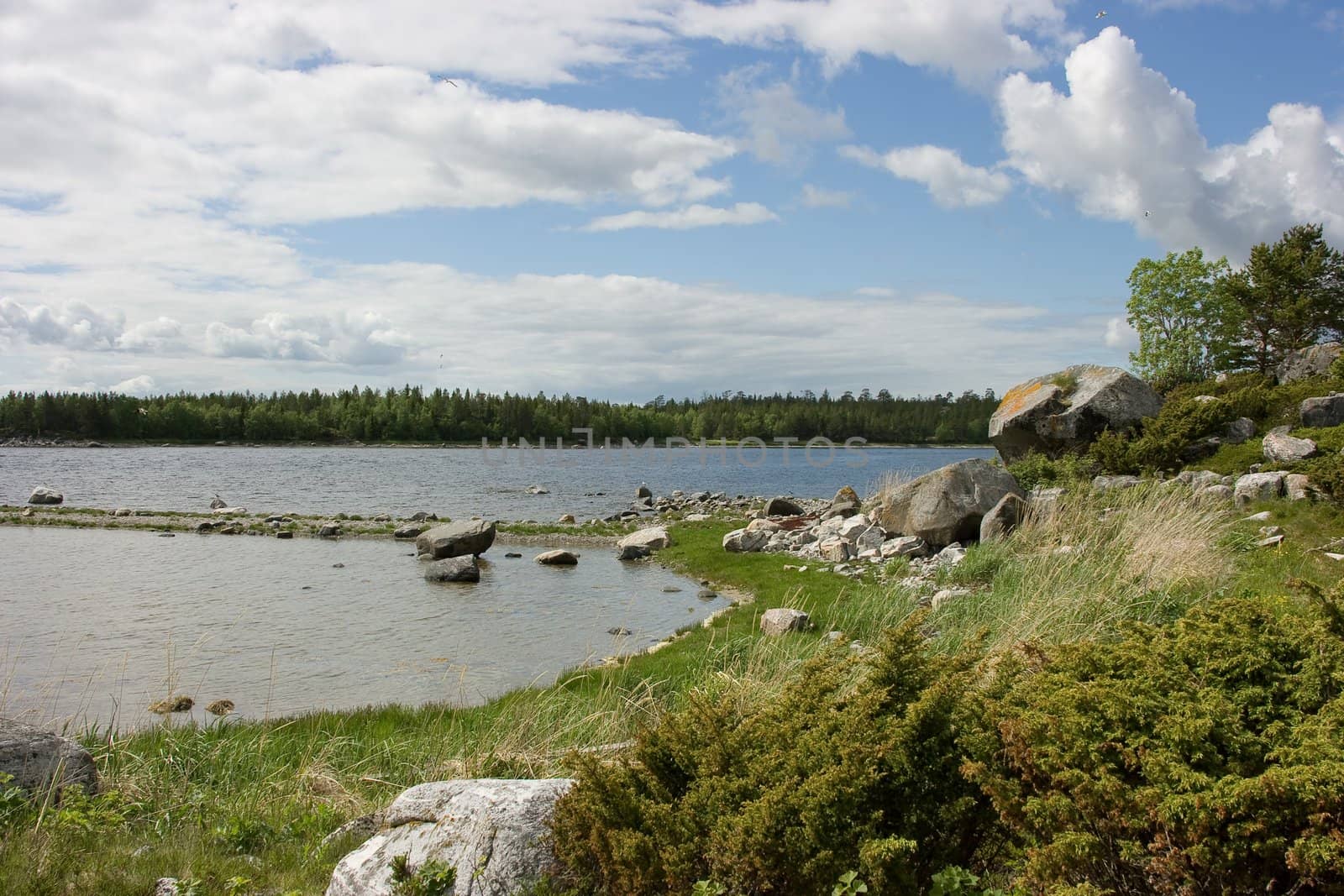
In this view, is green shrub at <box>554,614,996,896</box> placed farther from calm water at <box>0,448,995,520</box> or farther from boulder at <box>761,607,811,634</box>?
calm water at <box>0,448,995,520</box>

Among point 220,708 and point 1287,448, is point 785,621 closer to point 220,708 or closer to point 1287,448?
point 220,708

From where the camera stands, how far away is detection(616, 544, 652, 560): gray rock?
26.9 metres

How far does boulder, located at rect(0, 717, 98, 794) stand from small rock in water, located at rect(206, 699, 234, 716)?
16.7 feet

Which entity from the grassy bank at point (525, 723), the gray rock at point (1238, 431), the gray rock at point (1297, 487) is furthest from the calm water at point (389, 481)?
the grassy bank at point (525, 723)

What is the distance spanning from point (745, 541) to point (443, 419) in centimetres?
13682

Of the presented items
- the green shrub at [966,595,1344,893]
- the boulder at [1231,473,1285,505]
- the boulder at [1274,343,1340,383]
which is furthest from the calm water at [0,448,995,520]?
the green shrub at [966,595,1344,893]

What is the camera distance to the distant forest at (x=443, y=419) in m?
132

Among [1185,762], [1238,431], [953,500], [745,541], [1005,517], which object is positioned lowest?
[745,541]

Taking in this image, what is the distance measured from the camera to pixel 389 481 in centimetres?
6347

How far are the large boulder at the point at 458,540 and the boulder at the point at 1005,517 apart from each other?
15.7 metres

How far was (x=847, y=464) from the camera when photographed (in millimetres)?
96812

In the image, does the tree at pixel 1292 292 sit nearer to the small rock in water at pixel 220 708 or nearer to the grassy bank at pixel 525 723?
the grassy bank at pixel 525 723

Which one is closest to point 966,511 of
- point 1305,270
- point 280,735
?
point 280,735

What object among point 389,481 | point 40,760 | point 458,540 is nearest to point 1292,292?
point 458,540
